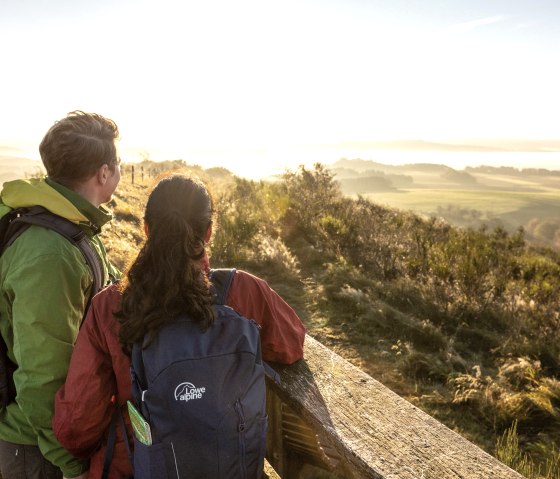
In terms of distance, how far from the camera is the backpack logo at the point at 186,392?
134 centimetres

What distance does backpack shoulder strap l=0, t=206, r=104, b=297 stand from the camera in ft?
5.19

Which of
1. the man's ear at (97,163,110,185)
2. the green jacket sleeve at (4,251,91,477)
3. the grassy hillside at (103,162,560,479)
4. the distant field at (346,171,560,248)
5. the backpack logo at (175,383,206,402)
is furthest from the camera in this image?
the distant field at (346,171,560,248)

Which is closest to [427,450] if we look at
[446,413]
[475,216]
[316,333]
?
[446,413]

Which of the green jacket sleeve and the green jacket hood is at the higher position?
the green jacket hood

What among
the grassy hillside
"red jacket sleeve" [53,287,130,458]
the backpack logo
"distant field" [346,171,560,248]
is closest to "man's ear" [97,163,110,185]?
"red jacket sleeve" [53,287,130,458]

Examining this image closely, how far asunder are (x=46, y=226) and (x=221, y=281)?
0.62 metres

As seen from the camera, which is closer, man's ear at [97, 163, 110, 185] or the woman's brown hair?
the woman's brown hair

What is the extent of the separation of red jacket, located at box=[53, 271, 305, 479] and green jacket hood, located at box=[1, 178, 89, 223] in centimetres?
34

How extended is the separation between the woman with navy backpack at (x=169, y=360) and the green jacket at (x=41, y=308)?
82 millimetres

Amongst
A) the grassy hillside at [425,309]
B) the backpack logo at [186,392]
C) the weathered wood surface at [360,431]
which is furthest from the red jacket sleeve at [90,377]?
the grassy hillside at [425,309]

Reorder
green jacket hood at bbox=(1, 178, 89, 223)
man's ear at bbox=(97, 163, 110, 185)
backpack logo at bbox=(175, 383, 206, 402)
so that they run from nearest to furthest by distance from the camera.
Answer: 1. backpack logo at bbox=(175, 383, 206, 402)
2. green jacket hood at bbox=(1, 178, 89, 223)
3. man's ear at bbox=(97, 163, 110, 185)

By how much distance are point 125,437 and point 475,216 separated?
3108 inches

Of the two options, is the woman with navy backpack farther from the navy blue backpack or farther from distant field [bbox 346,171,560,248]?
distant field [bbox 346,171,560,248]

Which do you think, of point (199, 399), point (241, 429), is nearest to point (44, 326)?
point (199, 399)
